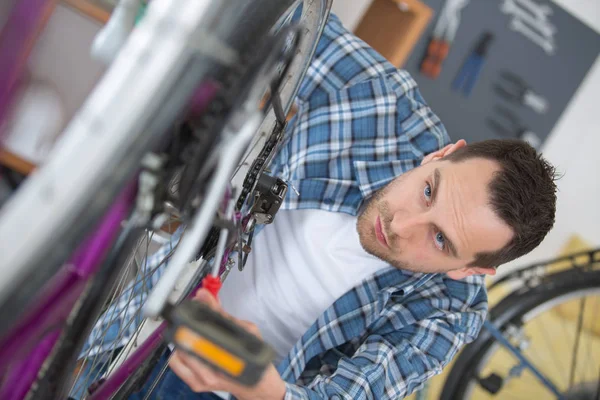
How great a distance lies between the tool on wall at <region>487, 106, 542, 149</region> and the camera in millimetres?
2232

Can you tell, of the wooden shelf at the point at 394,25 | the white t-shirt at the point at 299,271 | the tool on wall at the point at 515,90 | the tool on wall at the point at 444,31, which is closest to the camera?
the white t-shirt at the point at 299,271

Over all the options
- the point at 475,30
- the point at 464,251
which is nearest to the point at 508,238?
the point at 464,251

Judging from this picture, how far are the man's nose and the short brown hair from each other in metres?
0.11

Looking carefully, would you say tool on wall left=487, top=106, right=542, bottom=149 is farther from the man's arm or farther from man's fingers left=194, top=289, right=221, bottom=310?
man's fingers left=194, top=289, right=221, bottom=310

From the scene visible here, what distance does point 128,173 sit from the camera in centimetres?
33

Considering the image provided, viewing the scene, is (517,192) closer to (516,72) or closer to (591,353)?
(516,72)

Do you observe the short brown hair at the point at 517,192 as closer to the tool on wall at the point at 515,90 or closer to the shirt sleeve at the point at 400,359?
the shirt sleeve at the point at 400,359

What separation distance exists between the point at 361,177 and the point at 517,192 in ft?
0.97

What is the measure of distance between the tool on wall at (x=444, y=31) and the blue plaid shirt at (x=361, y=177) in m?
1.02

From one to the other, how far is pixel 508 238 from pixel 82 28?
109 cm

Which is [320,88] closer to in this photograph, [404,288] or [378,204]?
[378,204]

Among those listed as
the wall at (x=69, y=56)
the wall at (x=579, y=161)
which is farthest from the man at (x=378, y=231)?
the wall at (x=579, y=161)

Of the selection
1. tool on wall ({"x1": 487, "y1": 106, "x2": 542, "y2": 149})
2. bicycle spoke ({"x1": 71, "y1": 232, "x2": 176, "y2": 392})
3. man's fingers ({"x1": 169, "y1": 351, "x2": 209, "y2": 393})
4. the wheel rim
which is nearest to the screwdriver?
man's fingers ({"x1": 169, "y1": 351, "x2": 209, "y2": 393})

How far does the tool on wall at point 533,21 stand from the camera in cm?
212
